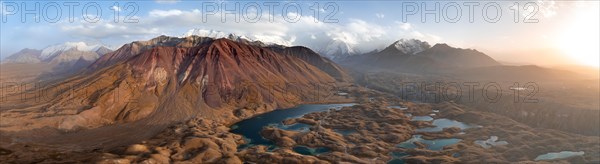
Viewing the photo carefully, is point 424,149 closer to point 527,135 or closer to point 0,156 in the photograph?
point 527,135

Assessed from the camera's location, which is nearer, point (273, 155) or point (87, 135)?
point (273, 155)

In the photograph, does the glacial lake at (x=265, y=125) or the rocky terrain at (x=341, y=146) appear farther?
the glacial lake at (x=265, y=125)

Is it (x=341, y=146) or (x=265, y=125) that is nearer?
(x=341, y=146)

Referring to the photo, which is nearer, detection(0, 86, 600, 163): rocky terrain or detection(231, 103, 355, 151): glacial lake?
detection(0, 86, 600, 163): rocky terrain

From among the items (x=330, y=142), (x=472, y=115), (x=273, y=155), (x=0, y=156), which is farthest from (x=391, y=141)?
(x=0, y=156)

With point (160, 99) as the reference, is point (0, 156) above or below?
below

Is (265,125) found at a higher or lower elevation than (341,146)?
higher

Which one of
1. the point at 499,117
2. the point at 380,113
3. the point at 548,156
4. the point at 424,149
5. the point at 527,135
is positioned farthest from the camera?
the point at 380,113

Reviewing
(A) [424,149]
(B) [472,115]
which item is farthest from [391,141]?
(B) [472,115]

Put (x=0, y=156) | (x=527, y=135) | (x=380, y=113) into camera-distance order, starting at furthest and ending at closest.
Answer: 1. (x=380, y=113)
2. (x=527, y=135)
3. (x=0, y=156)
